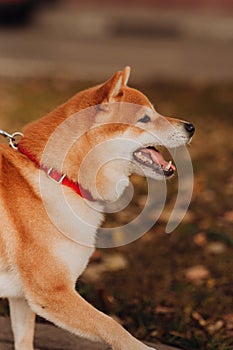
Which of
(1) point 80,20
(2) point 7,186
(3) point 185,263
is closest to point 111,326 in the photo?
(2) point 7,186

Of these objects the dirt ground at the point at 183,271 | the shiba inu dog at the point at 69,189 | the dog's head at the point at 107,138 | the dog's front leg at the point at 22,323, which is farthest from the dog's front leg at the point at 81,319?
the dirt ground at the point at 183,271

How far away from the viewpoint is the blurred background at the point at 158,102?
4711 millimetres

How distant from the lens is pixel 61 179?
12.5 ft

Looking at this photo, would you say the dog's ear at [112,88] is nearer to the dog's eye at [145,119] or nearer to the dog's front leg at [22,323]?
the dog's eye at [145,119]

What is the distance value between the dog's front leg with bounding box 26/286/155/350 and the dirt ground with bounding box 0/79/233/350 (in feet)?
2.43

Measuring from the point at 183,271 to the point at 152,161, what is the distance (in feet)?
4.70

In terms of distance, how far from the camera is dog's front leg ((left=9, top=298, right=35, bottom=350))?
4.05 metres

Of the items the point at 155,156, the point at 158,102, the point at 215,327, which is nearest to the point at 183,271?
the point at 215,327

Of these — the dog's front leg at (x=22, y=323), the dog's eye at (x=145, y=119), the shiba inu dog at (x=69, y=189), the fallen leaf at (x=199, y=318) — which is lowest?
the fallen leaf at (x=199, y=318)

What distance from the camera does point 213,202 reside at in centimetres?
636

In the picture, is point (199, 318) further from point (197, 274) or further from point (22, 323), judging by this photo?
point (22, 323)

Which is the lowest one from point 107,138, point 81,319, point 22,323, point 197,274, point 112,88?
point 197,274

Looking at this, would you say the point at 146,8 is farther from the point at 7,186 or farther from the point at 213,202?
the point at 7,186

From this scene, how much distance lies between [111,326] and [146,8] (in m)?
12.3
